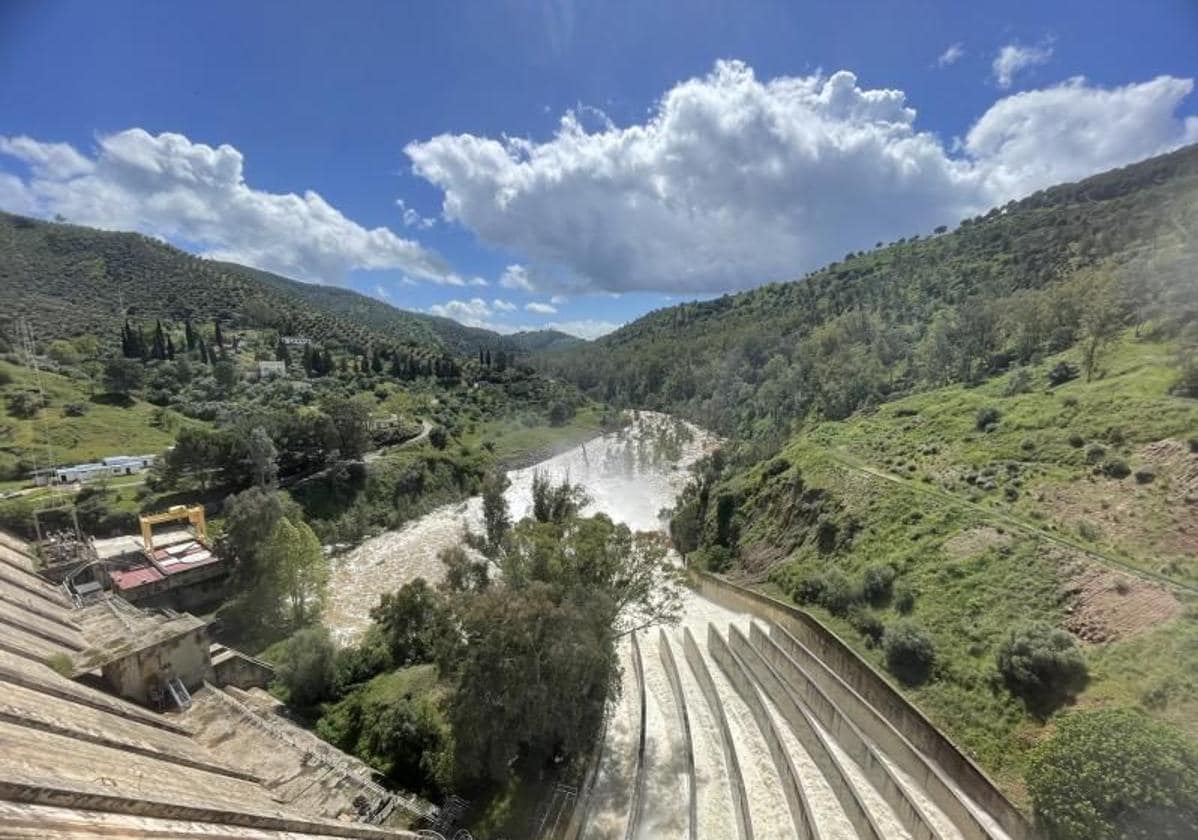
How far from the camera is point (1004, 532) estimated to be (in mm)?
25344

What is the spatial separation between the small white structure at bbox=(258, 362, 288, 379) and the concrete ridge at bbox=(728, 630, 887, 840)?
91225 millimetres

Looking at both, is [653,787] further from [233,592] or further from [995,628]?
[233,592]

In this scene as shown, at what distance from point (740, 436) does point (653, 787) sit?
70559mm

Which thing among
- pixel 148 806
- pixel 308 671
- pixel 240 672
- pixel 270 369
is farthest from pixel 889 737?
pixel 270 369

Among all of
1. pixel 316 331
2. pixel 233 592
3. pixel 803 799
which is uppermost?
pixel 316 331

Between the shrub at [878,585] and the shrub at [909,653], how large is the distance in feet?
13.0

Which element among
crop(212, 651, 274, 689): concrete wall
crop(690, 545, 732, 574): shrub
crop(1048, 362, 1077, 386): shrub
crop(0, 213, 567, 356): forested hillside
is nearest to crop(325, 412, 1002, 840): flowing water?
crop(690, 545, 732, 574): shrub

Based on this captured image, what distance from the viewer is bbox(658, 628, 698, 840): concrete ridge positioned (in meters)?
A: 17.0

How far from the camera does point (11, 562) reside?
27812 millimetres

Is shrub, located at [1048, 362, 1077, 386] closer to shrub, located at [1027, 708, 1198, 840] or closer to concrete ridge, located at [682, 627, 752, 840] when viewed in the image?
concrete ridge, located at [682, 627, 752, 840]

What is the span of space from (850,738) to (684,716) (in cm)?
633

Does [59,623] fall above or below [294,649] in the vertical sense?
above

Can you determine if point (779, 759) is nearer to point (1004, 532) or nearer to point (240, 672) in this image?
point (1004, 532)

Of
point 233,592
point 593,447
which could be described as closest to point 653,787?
point 233,592
